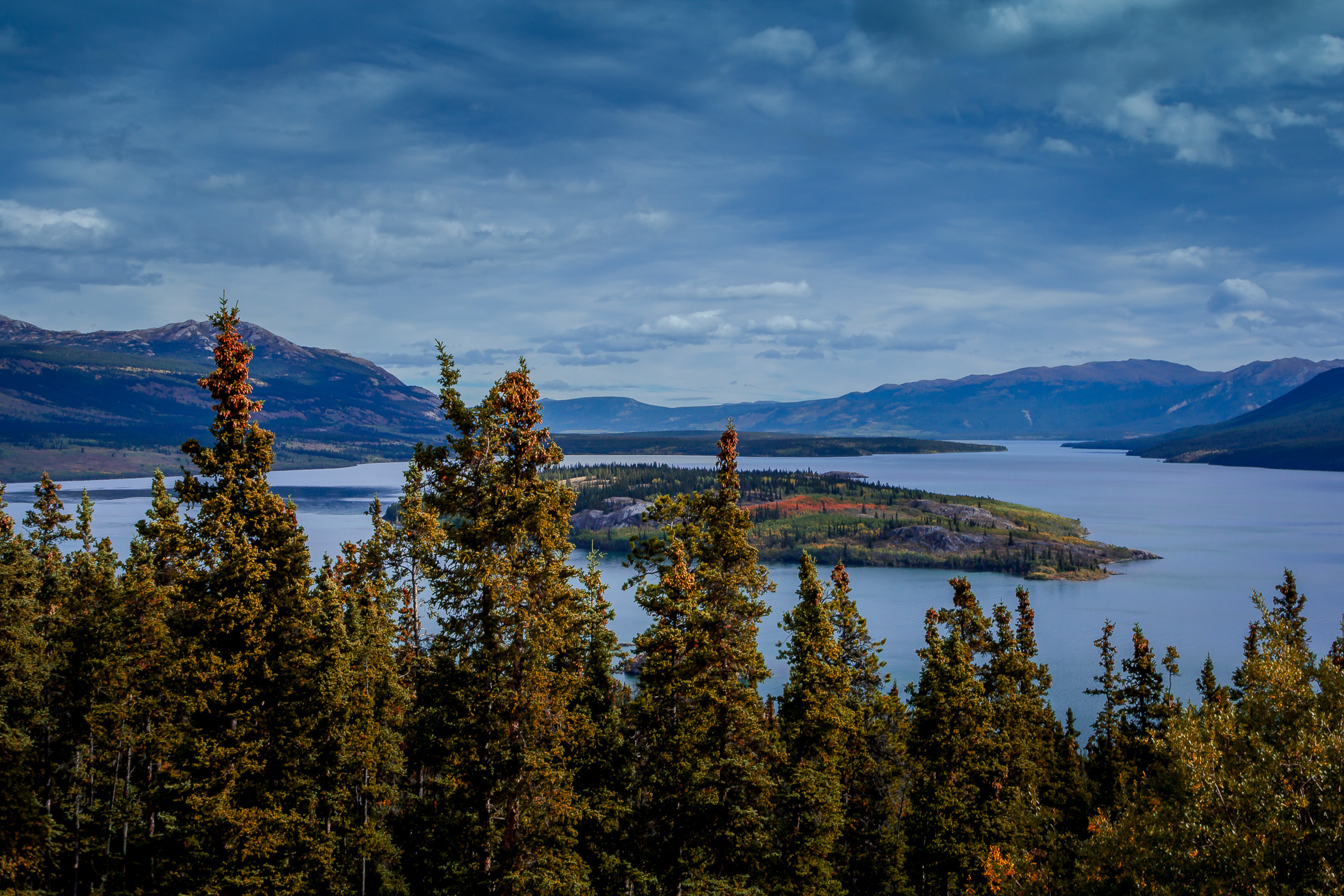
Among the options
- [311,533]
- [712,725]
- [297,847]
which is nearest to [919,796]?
[712,725]

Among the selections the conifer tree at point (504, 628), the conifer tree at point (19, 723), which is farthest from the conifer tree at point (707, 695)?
the conifer tree at point (19, 723)

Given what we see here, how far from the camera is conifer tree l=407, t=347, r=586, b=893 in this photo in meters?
23.2

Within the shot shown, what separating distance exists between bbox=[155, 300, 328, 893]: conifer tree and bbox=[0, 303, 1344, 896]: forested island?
10 cm

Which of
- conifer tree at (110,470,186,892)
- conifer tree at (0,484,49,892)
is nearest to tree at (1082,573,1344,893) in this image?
conifer tree at (110,470,186,892)

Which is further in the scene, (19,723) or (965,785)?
(965,785)

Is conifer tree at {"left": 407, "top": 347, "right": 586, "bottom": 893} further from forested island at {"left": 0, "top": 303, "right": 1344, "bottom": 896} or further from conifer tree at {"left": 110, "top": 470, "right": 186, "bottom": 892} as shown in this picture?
conifer tree at {"left": 110, "top": 470, "right": 186, "bottom": 892}

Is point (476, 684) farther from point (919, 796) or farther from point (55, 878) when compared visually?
point (55, 878)

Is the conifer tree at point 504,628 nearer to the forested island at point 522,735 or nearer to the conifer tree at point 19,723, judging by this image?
the forested island at point 522,735

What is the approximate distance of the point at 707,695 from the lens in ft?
88.4

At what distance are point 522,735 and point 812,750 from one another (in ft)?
44.6

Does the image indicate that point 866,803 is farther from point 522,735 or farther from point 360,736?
point 360,736

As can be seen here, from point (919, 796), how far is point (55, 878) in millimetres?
40028

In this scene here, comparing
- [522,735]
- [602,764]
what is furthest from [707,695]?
[602,764]

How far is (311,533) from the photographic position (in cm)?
19200
